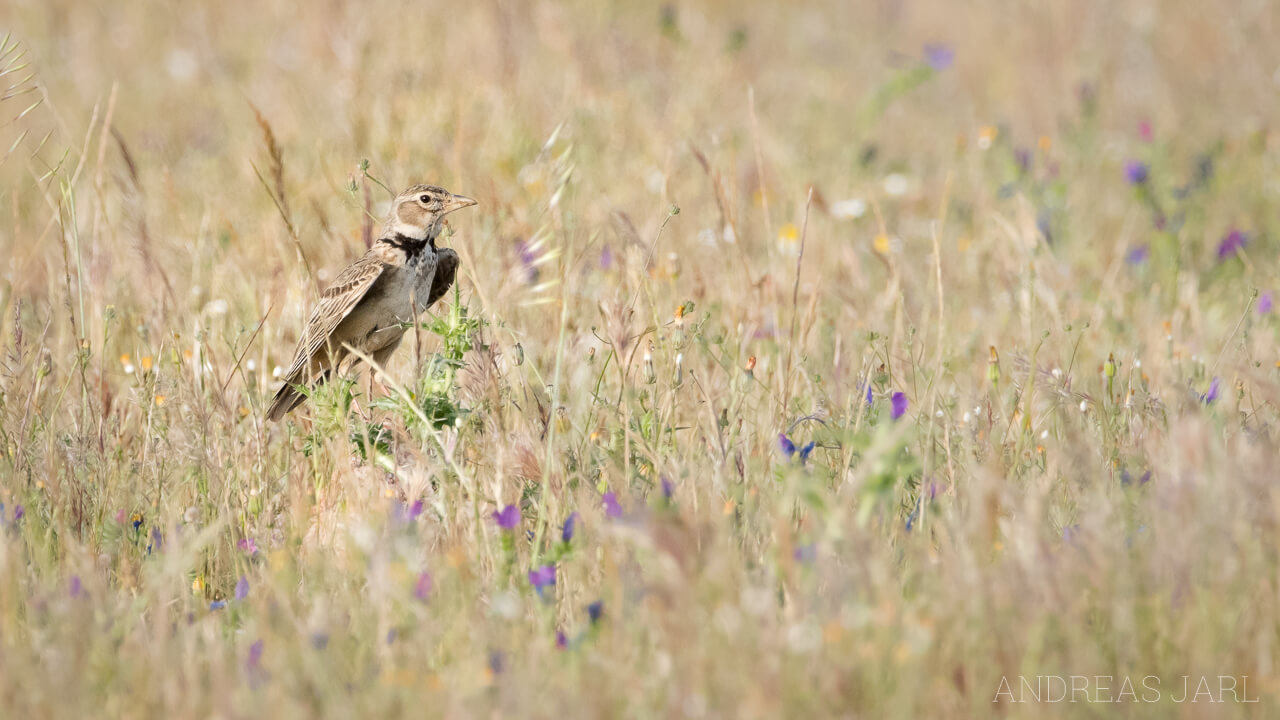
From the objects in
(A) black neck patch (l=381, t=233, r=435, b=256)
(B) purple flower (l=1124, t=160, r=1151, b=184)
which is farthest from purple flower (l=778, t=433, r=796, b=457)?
(B) purple flower (l=1124, t=160, r=1151, b=184)

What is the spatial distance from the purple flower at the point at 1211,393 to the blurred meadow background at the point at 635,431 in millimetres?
65

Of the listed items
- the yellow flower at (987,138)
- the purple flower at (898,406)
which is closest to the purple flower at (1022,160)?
the yellow flower at (987,138)

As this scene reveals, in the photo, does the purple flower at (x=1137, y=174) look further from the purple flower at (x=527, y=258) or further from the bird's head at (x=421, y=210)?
the bird's head at (x=421, y=210)

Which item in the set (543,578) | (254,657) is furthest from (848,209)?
(254,657)

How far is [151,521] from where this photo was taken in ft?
10.8

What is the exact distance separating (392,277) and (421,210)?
0.27 meters

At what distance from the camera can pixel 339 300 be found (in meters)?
4.37

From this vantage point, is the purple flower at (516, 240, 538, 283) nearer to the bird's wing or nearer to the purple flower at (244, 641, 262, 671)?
the bird's wing

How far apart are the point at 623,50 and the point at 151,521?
5543mm

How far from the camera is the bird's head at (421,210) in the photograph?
448 cm

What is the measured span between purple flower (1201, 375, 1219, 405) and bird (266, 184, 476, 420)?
2.51 m

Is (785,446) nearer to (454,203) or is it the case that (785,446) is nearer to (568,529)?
(568,529)

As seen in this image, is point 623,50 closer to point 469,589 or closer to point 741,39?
point 741,39

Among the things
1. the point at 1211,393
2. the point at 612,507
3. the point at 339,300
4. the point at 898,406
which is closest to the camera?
the point at 612,507
